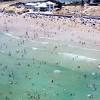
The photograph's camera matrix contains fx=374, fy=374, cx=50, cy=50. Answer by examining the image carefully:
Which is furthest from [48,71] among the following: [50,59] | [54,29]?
[54,29]

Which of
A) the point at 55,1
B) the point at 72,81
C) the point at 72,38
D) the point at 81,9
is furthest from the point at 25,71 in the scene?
the point at 55,1

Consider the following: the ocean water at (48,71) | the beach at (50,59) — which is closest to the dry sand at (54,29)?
the beach at (50,59)

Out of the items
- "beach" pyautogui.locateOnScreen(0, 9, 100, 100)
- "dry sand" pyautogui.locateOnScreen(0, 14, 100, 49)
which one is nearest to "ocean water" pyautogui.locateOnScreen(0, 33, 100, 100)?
"beach" pyautogui.locateOnScreen(0, 9, 100, 100)

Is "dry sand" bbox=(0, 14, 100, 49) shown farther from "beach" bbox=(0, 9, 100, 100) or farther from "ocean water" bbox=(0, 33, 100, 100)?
"ocean water" bbox=(0, 33, 100, 100)

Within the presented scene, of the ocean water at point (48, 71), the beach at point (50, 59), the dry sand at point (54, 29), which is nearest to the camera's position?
the ocean water at point (48, 71)

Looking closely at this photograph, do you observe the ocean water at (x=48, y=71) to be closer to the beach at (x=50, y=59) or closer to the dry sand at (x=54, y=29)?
the beach at (x=50, y=59)

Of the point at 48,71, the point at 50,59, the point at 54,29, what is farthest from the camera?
the point at 54,29

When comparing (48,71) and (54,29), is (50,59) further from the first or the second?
(54,29)

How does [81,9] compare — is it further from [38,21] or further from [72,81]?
[72,81]
